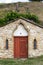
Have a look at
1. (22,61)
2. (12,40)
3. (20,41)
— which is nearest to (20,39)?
(20,41)

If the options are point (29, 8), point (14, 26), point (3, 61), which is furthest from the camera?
point (29, 8)

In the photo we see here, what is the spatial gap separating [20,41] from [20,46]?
0.49 metres

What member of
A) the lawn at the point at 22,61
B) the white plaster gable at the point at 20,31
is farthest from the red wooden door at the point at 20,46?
the lawn at the point at 22,61

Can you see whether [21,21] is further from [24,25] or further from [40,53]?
[40,53]

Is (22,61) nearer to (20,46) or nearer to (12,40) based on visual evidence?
(20,46)

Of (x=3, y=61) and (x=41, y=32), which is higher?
(x=41, y=32)

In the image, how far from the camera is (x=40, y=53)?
30906 millimetres

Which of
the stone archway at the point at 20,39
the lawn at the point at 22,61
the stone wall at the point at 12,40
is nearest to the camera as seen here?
the lawn at the point at 22,61

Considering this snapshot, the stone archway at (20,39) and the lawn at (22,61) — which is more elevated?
the stone archway at (20,39)

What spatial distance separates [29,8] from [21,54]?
18.6 metres

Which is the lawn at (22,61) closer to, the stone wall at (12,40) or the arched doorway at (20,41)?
the stone wall at (12,40)

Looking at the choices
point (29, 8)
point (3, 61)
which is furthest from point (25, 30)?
point (29, 8)

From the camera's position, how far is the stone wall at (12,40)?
3062 centimetres

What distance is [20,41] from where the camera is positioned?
101ft
